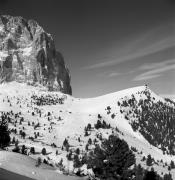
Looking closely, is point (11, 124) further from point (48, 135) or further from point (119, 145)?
point (119, 145)

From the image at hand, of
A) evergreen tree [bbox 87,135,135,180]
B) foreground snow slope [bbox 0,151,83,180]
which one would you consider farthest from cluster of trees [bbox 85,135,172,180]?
foreground snow slope [bbox 0,151,83,180]

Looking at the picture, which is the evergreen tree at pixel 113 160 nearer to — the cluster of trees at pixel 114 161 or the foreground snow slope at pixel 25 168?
the cluster of trees at pixel 114 161

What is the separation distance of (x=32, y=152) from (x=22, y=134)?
52647mm

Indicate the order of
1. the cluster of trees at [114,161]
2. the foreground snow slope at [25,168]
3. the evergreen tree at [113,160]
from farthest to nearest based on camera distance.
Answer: the evergreen tree at [113,160] → the cluster of trees at [114,161] → the foreground snow slope at [25,168]

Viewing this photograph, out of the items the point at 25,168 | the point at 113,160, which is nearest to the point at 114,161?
the point at 113,160

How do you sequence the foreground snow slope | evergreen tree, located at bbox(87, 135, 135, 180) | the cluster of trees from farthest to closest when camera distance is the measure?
evergreen tree, located at bbox(87, 135, 135, 180)
the cluster of trees
the foreground snow slope

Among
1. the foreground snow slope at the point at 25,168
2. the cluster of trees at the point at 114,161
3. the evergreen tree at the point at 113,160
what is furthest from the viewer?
the evergreen tree at the point at 113,160

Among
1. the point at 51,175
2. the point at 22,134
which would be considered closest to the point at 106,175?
the point at 51,175

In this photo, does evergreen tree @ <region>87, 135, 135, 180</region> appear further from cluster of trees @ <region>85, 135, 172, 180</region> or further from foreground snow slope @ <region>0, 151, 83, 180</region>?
foreground snow slope @ <region>0, 151, 83, 180</region>

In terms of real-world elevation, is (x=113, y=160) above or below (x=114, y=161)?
above

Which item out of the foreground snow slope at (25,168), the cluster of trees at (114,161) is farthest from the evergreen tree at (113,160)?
the foreground snow slope at (25,168)

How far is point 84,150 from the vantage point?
167 m

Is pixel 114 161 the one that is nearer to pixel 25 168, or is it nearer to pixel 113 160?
pixel 113 160

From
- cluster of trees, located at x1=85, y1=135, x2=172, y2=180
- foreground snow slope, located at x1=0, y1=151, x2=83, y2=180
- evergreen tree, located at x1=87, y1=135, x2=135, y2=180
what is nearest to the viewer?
foreground snow slope, located at x1=0, y1=151, x2=83, y2=180
